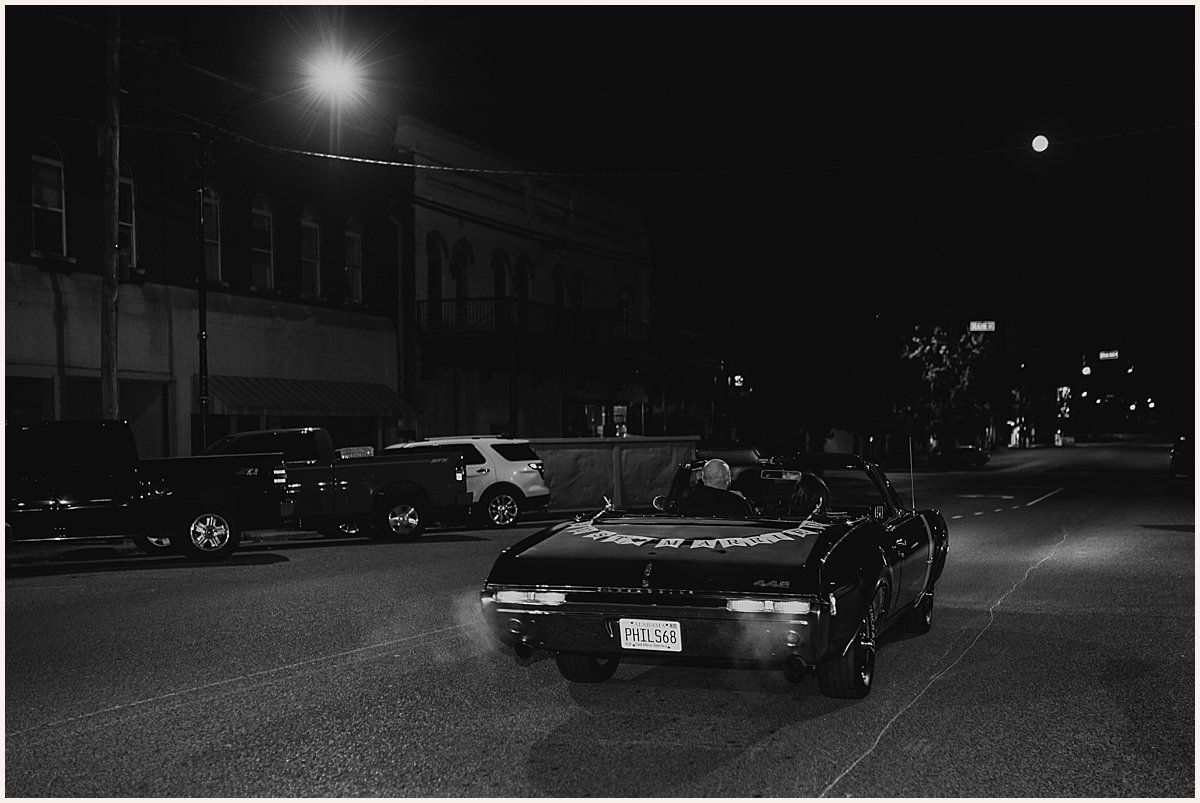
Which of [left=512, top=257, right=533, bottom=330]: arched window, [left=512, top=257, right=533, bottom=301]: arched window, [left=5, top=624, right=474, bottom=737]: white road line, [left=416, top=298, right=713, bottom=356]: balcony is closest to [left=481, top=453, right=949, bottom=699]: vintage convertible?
[left=5, top=624, right=474, bottom=737]: white road line

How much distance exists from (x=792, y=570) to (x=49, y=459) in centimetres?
1241

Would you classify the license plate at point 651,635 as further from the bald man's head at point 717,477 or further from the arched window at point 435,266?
the arched window at point 435,266

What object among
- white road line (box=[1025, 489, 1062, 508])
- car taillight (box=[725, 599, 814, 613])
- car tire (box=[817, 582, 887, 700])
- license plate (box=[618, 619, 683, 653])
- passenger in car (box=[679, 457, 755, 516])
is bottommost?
white road line (box=[1025, 489, 1062, 508])

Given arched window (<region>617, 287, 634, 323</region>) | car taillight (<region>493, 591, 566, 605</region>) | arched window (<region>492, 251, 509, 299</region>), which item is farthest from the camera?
arched window (<region>617, 287, 634, 323</region>)

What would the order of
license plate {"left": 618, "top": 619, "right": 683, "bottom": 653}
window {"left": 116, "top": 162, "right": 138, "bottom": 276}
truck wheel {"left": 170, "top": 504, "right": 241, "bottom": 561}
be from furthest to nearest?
1. window {"left": 116, "top": 162, "right": 138, "bottom": 276}
2. truck wheel {"left": 170, "top": 504, "right": 241, "bottom": 561}
3. license plate {"left": 618, "top": 619, "right": 683, "bottom": 653}

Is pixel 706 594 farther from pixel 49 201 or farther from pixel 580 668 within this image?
pixel 49 201

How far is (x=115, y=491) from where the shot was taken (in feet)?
54.2

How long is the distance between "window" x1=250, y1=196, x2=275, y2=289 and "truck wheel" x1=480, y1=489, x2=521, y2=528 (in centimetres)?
1049

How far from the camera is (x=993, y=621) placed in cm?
1062

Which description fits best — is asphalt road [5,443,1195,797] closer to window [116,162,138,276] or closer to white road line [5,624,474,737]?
white road line [5,624,474,737]

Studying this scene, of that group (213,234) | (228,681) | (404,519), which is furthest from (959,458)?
(228,681)

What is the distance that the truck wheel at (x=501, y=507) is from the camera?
23.0 m

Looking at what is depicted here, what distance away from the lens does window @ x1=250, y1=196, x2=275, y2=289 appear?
30497mm

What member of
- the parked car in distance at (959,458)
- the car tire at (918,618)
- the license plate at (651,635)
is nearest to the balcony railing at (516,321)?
the parked car in distance at (959,458)
